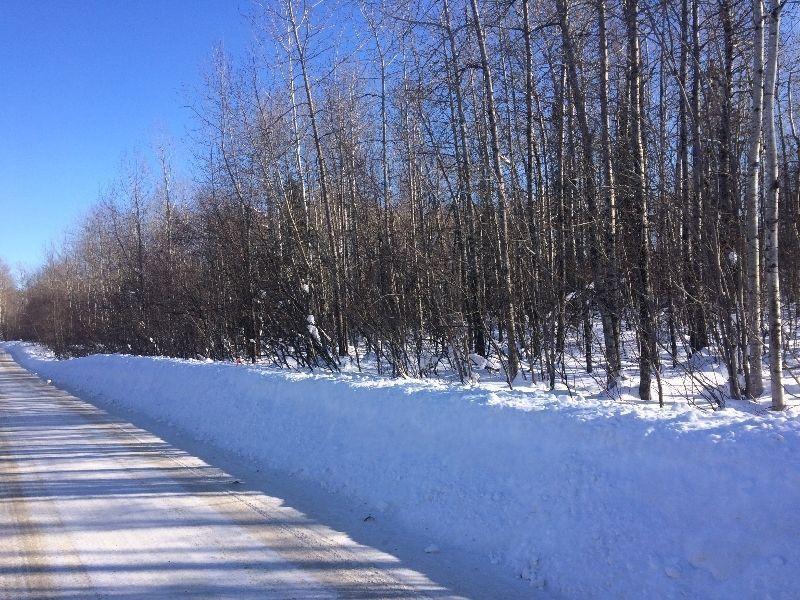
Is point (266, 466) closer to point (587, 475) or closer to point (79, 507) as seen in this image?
point (79, 507)

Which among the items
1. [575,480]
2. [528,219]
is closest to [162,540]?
[575,480]

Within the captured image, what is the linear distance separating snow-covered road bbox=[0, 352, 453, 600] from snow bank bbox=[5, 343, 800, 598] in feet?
2.75

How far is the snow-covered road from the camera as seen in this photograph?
4.19 meters

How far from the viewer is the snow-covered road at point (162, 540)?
419cm

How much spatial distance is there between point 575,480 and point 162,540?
361cm

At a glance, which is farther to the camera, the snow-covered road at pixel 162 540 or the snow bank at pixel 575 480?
the snow-covered road at pixel 162 540

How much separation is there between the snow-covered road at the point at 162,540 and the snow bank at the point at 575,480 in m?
0.84

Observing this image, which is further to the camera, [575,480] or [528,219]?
[528,219]

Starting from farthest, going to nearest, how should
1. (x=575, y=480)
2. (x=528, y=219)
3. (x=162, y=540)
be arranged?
(x=528, y=219) → (x=162, y=540) → (x=575, y=480)

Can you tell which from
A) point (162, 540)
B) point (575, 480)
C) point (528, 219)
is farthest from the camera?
point (528, 219)

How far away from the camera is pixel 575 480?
15.5ft

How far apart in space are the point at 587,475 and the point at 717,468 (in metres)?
0.98

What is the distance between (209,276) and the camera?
2167cm

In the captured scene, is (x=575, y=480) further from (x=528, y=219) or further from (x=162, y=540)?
(x=528, y=219)
